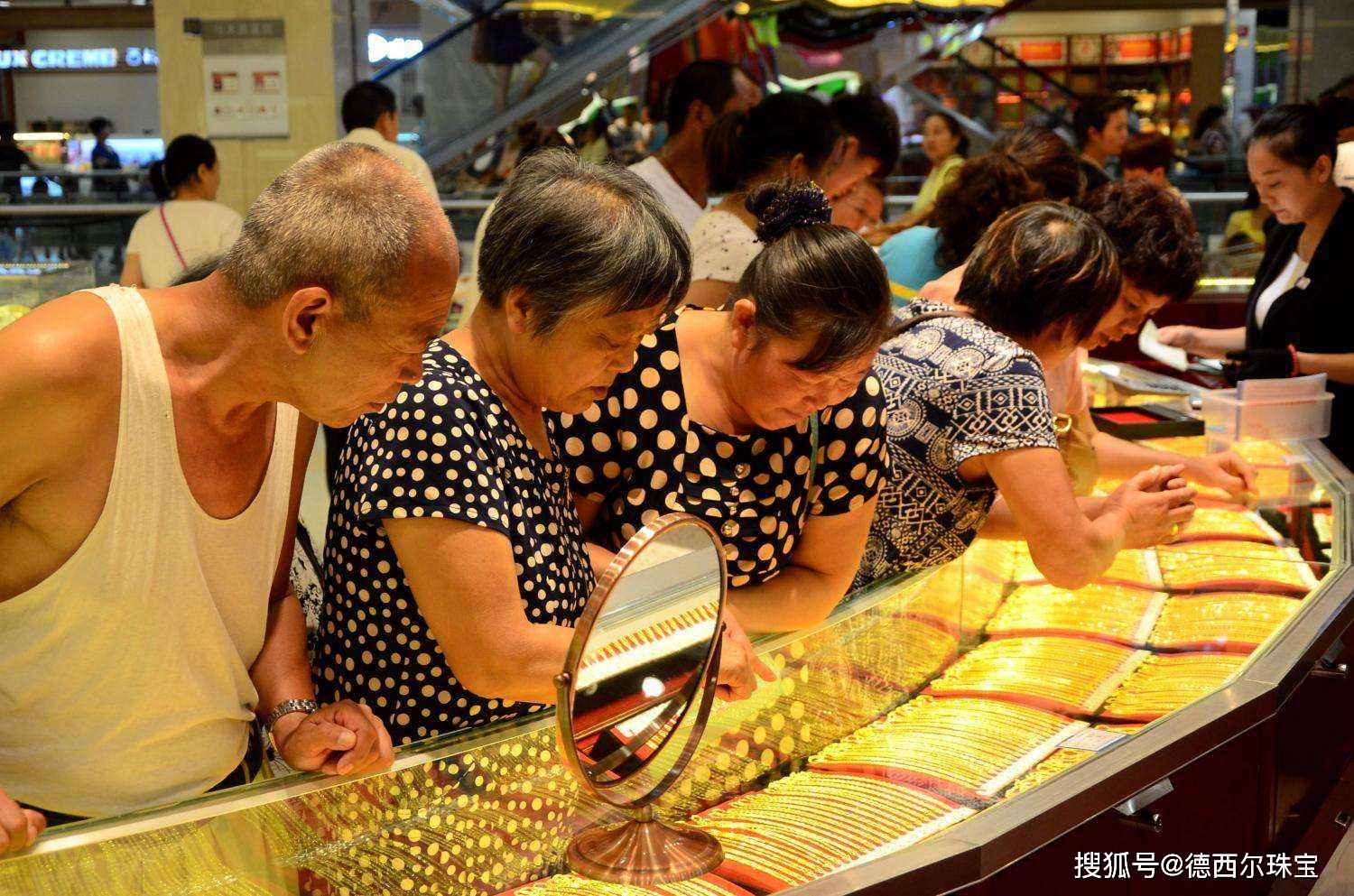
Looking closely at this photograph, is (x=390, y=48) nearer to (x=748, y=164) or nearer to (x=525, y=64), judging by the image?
(x=525, y=64)

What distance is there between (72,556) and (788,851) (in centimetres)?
82

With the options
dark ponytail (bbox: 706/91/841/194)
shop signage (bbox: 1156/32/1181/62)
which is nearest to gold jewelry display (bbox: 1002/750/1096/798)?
dark ponytail (bbox: 706/91/841/194)

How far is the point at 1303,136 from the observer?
4.07 meters

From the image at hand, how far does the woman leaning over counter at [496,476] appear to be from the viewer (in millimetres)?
1403

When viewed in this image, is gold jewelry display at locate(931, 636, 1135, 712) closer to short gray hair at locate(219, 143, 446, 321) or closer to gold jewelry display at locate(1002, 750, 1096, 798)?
gold jewelry display at locate(1002, 750, 1096, 798)

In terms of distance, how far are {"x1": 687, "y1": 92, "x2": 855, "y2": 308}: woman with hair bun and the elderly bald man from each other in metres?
1.86

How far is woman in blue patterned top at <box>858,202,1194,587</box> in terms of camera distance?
2.24m

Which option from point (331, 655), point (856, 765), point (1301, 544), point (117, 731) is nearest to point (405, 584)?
point (331, 655)

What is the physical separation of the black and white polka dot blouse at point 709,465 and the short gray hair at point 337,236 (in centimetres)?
54

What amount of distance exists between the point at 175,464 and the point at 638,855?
1.99ft

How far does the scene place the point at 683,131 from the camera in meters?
4.16

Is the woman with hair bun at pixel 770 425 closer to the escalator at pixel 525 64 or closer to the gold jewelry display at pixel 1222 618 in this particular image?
the gold jewelry display at pixel 1222 618

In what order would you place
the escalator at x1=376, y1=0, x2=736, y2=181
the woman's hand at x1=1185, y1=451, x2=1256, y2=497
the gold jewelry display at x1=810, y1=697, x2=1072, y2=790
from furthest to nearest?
the escalator at x1=376, y1=0, x2=736, y2=181 < the woman's hand at x1=1185, y1=451, x2=1256, y2=497 < the gold jewelry display at x1=810, y1=697, x2=1072, y2=790

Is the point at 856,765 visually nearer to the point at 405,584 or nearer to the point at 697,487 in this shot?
the point at 697,487
